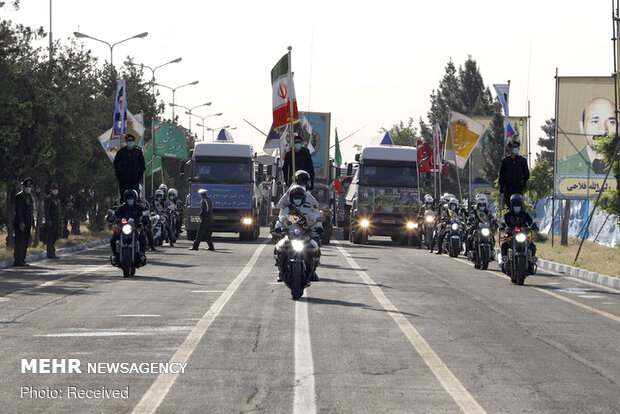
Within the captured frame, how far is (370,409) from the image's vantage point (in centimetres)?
778

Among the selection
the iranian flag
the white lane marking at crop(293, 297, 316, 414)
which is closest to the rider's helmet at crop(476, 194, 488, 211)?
the iranian flag

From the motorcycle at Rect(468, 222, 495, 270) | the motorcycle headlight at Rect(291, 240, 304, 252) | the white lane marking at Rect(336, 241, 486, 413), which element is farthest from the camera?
the motorcycle at Rect(468, 222, 495, 270)

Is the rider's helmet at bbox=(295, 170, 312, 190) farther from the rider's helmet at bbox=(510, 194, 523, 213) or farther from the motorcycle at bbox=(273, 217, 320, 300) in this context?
the rider's helmet at bbox=(510, 194, 523, 213)

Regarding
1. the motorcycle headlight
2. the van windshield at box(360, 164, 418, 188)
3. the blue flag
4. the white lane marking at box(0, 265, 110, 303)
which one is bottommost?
the white lane marking at box(0, 265, 110, 303)

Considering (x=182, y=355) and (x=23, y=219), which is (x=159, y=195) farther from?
(x=182, y=355)

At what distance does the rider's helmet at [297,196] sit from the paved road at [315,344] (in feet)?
4.32

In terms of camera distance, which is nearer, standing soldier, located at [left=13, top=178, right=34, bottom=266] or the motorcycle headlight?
the motorcycle headlight

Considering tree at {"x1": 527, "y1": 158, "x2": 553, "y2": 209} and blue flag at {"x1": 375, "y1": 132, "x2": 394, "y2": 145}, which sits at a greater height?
blue flag at {"x1": 375, "y1": 132, "x2": 394, "y2": 145}

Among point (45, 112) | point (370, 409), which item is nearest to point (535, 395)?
point (370, 409)

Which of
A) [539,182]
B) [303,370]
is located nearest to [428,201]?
[539,182]

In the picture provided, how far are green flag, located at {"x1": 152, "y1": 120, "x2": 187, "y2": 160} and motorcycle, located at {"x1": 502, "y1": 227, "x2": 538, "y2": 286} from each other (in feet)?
107

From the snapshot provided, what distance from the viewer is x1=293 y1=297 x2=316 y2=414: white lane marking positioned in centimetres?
784

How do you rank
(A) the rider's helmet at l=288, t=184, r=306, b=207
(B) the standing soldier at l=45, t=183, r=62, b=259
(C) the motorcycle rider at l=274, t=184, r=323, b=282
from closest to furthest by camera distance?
(C) the motorcycle rider at l=274, t=184, r=323, b=282 < (A) the rider's helmet at l=288, t=184, r=306, b=207 < (B) the standing soldier at l=45, t=183, r=62, b=259
